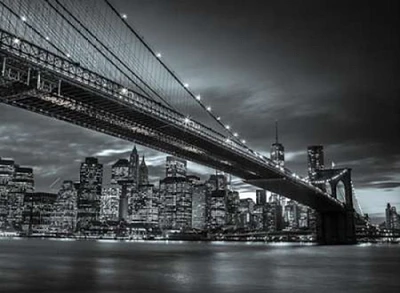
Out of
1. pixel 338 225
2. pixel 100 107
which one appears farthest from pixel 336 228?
pixel 100 107

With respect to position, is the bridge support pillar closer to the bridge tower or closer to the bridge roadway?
the bridge tower

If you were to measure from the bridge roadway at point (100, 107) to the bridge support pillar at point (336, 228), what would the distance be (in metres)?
29.5

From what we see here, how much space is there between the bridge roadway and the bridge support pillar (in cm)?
2945

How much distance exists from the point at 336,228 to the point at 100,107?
61.1 meters

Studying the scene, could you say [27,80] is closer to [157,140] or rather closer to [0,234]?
[157,140]

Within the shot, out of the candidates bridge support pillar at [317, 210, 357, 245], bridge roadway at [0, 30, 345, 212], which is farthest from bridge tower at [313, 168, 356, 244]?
bridge roadway at [0, 30, 345, 212]

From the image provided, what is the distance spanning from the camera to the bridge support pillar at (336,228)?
3381 inches

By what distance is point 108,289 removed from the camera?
52.7 feet

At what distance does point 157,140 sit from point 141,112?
768 cm

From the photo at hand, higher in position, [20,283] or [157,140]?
[157,140]

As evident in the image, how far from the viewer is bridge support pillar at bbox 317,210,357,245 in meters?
85.9

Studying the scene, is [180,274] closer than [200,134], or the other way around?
[180,274]

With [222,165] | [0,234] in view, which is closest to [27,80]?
[222,165]

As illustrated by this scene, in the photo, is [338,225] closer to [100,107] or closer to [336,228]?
[336,228]
